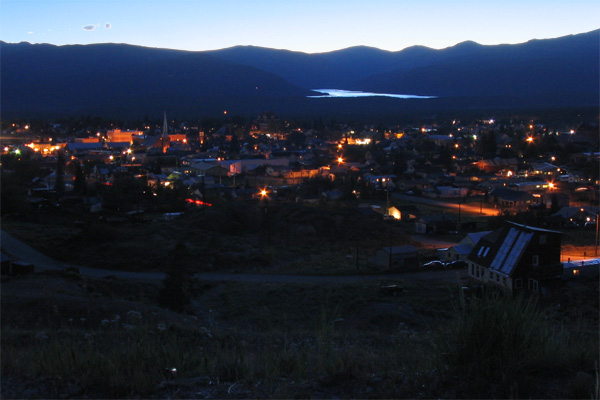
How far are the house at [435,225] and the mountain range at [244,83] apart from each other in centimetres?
5056

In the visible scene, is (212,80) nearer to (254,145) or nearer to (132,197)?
(254,145)

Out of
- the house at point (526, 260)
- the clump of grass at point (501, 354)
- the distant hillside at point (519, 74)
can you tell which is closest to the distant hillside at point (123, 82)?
the distant hillside at point (519, 74)

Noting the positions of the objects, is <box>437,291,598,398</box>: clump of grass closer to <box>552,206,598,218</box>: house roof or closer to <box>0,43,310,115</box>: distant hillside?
<box>552,206,598,218</box>: house roof

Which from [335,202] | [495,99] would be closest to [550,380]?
[335,202]

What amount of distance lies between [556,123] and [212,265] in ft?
146

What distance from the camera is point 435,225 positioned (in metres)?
13.7

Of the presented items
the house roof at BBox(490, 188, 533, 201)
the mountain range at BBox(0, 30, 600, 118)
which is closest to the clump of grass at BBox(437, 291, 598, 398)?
the house roof at BBox(490, 188, 533, 201)

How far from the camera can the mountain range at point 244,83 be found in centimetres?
6762

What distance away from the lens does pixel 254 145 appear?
35.1 m

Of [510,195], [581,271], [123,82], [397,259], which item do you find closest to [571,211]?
[510,195]

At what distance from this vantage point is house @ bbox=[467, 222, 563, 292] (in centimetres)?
728

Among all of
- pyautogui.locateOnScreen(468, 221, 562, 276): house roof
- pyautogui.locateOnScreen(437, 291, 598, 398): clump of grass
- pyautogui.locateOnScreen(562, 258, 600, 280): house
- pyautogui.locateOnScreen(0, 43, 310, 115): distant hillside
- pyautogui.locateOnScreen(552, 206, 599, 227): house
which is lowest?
pyautogui.locateOnScreen(552, 206, 599, 227): house

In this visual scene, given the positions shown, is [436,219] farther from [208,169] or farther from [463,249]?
[208,169]

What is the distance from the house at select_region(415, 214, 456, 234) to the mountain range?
5056 centimetres
